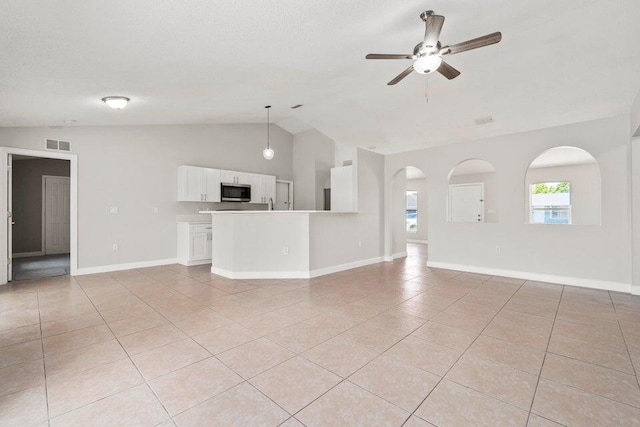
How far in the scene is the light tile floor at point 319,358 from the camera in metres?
1.66

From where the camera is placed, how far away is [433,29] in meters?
2.26

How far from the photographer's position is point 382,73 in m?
3.86

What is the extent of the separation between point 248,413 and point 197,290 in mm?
2836

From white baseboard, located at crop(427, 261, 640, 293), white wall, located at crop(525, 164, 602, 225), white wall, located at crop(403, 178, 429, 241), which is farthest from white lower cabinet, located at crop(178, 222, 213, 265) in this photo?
white wall, located at crop(525, 164, 602, 225)

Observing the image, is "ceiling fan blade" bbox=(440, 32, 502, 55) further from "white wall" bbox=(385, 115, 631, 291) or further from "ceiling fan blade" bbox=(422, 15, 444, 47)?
"white wall" bbox=(385, 115, 631, 291)

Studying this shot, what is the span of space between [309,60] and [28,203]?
857cm

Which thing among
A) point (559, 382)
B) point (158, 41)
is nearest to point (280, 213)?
point (158, 41)

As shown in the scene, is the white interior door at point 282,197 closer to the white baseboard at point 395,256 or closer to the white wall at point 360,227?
the white wall at point 360,227

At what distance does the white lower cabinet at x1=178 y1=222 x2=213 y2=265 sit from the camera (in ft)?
19.6

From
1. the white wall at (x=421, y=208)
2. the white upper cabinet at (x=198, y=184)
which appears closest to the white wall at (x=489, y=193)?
the white wall at (x=421, y=208)

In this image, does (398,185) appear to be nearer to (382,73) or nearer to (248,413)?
(382,73)

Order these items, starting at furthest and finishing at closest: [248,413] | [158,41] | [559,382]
Answer: 1. [158,41]
2. [559,382]
3. [248,413]

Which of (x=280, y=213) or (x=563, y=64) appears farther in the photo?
(x=280, y=213)

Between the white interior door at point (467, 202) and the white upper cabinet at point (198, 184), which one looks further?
the white interior door at point (467, 202)
